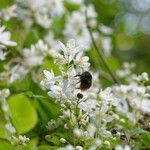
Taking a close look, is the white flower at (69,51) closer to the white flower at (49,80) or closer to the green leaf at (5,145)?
the white flower at (49,80)

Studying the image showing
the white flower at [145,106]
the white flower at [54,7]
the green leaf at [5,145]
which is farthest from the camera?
the white flower at [54,7]

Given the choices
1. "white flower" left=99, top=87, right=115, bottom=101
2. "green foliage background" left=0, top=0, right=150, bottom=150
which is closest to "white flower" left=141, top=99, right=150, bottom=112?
"green foliage background" left=0, top=0, right=150, bottom=150

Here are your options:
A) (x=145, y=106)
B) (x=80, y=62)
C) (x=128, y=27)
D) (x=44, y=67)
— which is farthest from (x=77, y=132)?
(x=128, y=27)

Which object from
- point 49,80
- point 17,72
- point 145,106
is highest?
point 49,80

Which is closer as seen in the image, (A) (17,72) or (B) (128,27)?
(A) (17,72)

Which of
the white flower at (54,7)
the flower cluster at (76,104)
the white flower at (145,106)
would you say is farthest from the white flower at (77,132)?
the white flower at (54,7)

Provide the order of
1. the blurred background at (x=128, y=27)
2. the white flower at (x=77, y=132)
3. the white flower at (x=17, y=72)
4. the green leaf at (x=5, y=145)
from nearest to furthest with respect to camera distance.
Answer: the white flower at (x=77, y=132), the green leaf at (x=5, y=145), the white flower at (x=17, y=72), the blurred background at (x=128, y=27)

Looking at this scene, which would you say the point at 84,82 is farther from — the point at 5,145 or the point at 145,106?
the point at 145,106

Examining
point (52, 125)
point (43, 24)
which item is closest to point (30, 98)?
point (52, 125)

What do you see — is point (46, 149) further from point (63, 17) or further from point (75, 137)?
point (63, 17)
